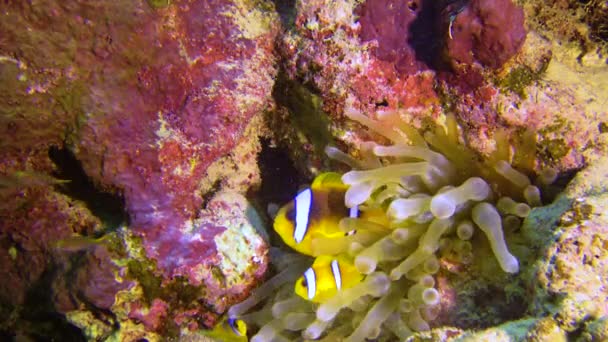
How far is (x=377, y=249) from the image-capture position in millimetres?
2010

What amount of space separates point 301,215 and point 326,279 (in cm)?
36

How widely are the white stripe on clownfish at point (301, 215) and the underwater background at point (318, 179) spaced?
0.02 metres

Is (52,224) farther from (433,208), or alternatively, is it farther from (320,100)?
(433,208)

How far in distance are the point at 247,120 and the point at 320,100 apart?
1.42 feet

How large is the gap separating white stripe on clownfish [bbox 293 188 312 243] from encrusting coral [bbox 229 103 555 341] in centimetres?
16

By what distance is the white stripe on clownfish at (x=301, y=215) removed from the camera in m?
2.20

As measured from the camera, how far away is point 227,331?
2328mm

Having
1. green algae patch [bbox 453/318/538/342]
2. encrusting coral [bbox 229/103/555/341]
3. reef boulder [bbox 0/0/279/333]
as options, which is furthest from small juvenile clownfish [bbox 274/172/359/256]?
green algae patch [bbox 453/318/538/342]

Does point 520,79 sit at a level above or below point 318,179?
above

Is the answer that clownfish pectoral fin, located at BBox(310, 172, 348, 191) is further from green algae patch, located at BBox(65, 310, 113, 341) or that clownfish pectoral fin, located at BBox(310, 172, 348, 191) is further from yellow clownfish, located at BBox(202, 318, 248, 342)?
green algae patch, located at BBox(65, 310, 113, 341)

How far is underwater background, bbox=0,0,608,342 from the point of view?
A: 77.2 inches

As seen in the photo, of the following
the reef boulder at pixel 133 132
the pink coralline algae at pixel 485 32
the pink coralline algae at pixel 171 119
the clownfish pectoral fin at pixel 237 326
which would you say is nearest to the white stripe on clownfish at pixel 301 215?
the reef boulder at pixel 133 132

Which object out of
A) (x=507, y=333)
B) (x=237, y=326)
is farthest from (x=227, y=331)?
(x=507, y=333)

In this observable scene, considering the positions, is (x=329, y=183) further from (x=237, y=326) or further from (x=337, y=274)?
(x=237, y=326)
